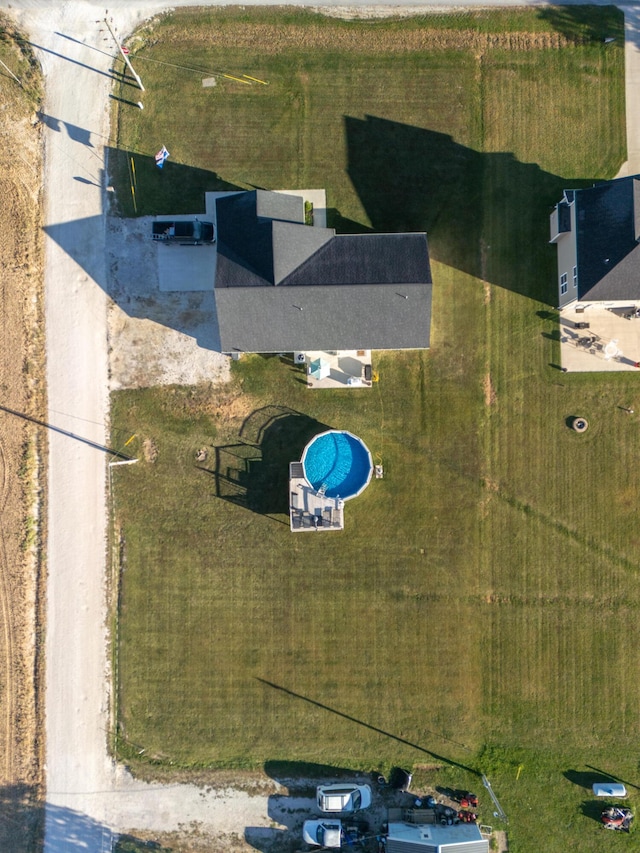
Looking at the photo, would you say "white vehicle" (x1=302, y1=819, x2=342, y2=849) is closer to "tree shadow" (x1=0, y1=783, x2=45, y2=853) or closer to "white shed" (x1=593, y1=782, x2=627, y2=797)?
"white shed" (x1=593, y1=782, x2=627, y2=797)

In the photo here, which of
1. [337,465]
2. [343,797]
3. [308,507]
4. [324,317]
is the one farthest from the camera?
[337,465]

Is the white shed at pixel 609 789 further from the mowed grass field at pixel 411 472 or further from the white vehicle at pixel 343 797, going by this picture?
the white vehicle at pixel 343 797

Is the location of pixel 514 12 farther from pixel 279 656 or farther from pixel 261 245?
pixel 279 656

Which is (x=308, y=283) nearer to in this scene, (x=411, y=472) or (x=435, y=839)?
(x=411, y=472)

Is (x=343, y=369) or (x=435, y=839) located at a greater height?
(x=343, y=369)

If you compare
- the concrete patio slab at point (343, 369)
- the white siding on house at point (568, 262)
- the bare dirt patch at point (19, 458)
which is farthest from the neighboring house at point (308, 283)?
the bare dirt patch at point (19, 458)

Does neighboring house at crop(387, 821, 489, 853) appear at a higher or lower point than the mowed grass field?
lower

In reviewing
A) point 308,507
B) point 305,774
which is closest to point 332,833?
point 305,774

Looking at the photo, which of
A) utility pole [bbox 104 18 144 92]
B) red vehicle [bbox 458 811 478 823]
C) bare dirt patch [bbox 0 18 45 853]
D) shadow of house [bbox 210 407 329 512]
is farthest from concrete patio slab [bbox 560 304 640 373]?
bare dirt patch [bbox 0 18 45 853]
